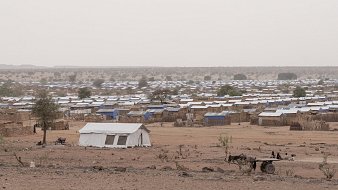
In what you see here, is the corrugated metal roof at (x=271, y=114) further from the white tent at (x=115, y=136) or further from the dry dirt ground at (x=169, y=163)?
the white tent at (x=115, y=136)

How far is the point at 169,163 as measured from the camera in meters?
31.6

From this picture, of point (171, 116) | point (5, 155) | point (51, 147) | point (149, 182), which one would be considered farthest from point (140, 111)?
point (149, 182)

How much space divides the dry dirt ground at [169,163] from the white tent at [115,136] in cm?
129

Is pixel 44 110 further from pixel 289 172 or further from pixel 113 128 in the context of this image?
pixel 289 172

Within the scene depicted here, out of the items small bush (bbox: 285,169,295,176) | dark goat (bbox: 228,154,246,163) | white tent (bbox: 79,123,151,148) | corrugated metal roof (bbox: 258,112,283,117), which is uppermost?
dark goat (bbox: 228,154,246,163)

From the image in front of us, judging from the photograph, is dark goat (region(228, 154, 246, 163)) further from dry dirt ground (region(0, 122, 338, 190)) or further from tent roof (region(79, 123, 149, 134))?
tent roof (region(79, 123, 149, 134))

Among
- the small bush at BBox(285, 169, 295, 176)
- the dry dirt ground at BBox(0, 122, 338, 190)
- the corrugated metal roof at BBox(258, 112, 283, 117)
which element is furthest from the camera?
the corrugated metal roof at BBox(258, 112, 283, 117)

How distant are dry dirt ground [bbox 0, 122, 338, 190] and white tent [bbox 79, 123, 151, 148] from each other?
1289 mm

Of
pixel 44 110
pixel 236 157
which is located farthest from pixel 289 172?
pixel 44 110

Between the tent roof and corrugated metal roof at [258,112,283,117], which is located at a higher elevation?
the tent roof

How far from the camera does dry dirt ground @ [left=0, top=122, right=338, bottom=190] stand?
23.2 m

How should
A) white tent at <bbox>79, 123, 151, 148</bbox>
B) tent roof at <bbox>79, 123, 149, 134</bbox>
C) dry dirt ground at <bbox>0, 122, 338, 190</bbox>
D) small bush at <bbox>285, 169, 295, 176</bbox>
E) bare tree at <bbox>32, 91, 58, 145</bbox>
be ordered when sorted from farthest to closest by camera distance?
bare tree at <bbox>32, 91, 58, 145</bbox>, tent roof at <bbox>79, 123, 149, 134</bbox>, white tent at <bbox>79, 123, 151, 148</bbox>, small bush at <bbox>285, 169, 295, 176</bbox>, dry dirt ground at <bbox>0, 122, 338, 190</bbox>

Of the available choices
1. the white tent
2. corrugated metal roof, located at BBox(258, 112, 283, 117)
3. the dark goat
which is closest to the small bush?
the dark goat

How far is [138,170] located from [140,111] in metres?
44.7
